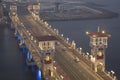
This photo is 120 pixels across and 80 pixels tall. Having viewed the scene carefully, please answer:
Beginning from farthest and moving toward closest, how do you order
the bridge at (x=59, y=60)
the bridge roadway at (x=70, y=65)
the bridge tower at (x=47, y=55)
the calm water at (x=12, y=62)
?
the calm water at (x=12, y=62) < the bridge tower at (x=47, y=55) < the bridge at (x=59, y=60) < the bridge roadway at (x=70, y=65)

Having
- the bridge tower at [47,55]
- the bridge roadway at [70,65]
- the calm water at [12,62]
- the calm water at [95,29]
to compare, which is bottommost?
the calm water at [12,62]

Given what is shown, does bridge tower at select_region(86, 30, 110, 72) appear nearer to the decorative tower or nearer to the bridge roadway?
the bridge roadway

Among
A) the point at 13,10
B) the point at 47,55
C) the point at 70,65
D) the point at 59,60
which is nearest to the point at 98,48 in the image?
the point at 70,65

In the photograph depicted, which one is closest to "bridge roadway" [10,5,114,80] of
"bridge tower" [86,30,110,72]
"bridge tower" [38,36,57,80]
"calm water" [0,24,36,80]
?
"bridge tower" [86,30,110,72]

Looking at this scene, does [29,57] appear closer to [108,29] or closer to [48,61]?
[48,61]

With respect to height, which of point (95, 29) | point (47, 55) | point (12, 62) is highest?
point (47, 55)

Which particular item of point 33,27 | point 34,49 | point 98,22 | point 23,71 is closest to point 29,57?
point 34,49

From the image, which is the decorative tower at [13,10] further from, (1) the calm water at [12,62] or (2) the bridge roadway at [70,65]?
(2) the bridge roadway at [70,65]

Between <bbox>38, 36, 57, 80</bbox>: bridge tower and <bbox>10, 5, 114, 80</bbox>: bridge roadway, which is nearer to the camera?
<bbox>10, 5, 114, 80</bbox>: bridge roadway

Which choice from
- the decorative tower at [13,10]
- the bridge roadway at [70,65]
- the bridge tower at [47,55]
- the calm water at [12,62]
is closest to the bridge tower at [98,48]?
the bridge roadway at [70,65]

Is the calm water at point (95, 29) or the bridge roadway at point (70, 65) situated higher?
the bridge roadway at point (70, 65)

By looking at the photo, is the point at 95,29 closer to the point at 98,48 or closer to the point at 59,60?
the point at 59,60
